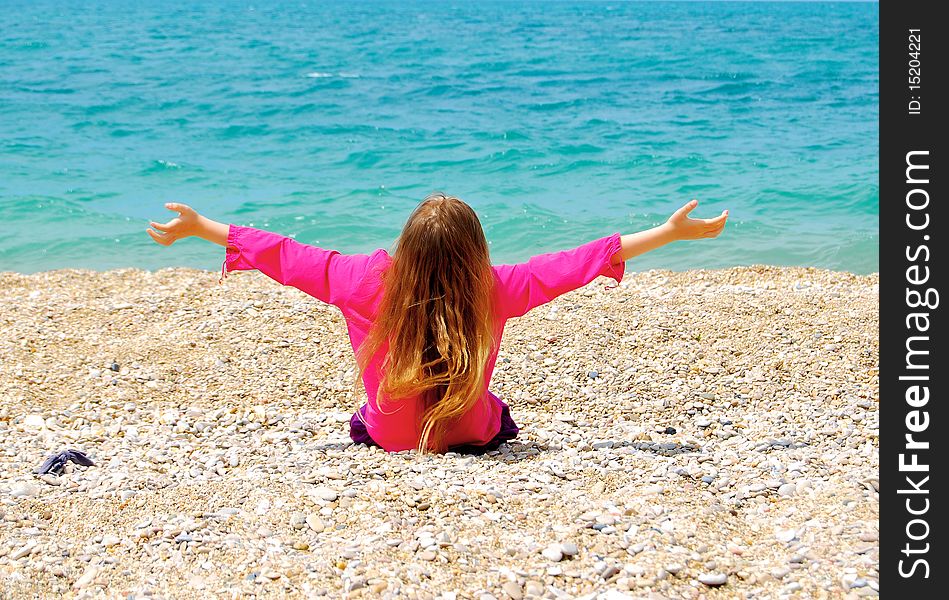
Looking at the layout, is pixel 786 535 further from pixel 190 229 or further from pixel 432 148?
pixel 432 148

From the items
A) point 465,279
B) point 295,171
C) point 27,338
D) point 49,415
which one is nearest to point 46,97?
point 295,171

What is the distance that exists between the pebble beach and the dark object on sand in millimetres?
40

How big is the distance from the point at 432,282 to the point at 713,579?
5.30 feet

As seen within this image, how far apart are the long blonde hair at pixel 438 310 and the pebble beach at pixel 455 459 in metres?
0.38

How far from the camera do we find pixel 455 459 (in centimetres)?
396

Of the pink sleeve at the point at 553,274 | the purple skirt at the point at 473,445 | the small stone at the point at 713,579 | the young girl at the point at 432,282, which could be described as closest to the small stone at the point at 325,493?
the young girl at the point at 432,282

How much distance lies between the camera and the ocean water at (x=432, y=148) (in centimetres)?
1145

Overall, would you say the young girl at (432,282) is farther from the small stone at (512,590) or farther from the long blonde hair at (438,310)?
the small stone at (512,590)

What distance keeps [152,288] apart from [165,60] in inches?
879

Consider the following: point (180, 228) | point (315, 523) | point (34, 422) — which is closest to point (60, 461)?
point (34, 422)

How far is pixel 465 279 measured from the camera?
12.1 ft

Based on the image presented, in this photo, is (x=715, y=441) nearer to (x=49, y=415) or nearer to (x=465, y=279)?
(x=465, y=279)

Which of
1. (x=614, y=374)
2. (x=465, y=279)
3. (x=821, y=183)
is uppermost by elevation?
(x=465, y=279)

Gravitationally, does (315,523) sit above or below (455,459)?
above
